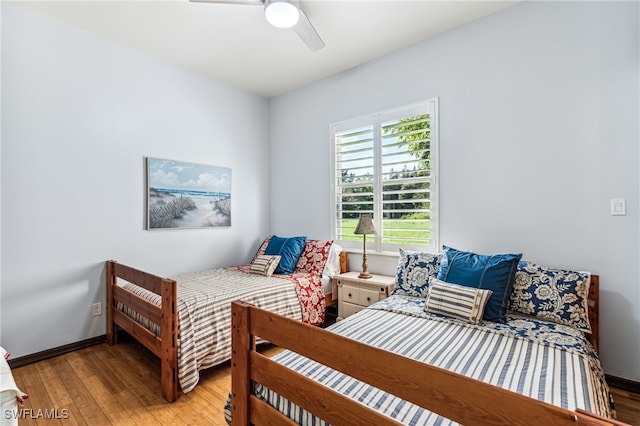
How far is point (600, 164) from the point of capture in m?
2.04

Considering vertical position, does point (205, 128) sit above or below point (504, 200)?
above

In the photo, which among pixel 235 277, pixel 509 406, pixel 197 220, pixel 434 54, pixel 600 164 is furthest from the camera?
pixel 197 220

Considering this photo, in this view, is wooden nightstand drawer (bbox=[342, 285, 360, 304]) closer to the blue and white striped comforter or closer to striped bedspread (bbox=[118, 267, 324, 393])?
striped bedspread (bbox=[118, 267, 324, 393])

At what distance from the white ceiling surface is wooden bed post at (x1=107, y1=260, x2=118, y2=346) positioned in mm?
2062

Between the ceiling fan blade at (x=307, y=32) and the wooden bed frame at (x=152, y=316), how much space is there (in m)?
1.99

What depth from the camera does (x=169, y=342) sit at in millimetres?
1939

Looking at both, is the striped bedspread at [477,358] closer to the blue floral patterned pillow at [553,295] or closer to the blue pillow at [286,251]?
the blue floral patterned pillow at [553,295]

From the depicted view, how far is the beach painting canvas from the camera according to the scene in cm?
305

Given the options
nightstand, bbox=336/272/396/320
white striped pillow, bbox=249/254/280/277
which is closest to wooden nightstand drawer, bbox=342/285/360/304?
nightstand, bbox=336/272/396/320

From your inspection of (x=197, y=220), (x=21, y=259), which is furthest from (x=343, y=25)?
(x=21, y=259)

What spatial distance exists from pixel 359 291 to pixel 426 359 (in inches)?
57.0

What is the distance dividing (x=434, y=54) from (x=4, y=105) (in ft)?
11.6

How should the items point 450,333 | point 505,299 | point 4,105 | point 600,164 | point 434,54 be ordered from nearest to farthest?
point 450,333 → point 505,299 → point 600,164 → point 4,105 → point 434,54

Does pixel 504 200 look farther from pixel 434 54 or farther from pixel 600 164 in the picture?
pixel 434 54
